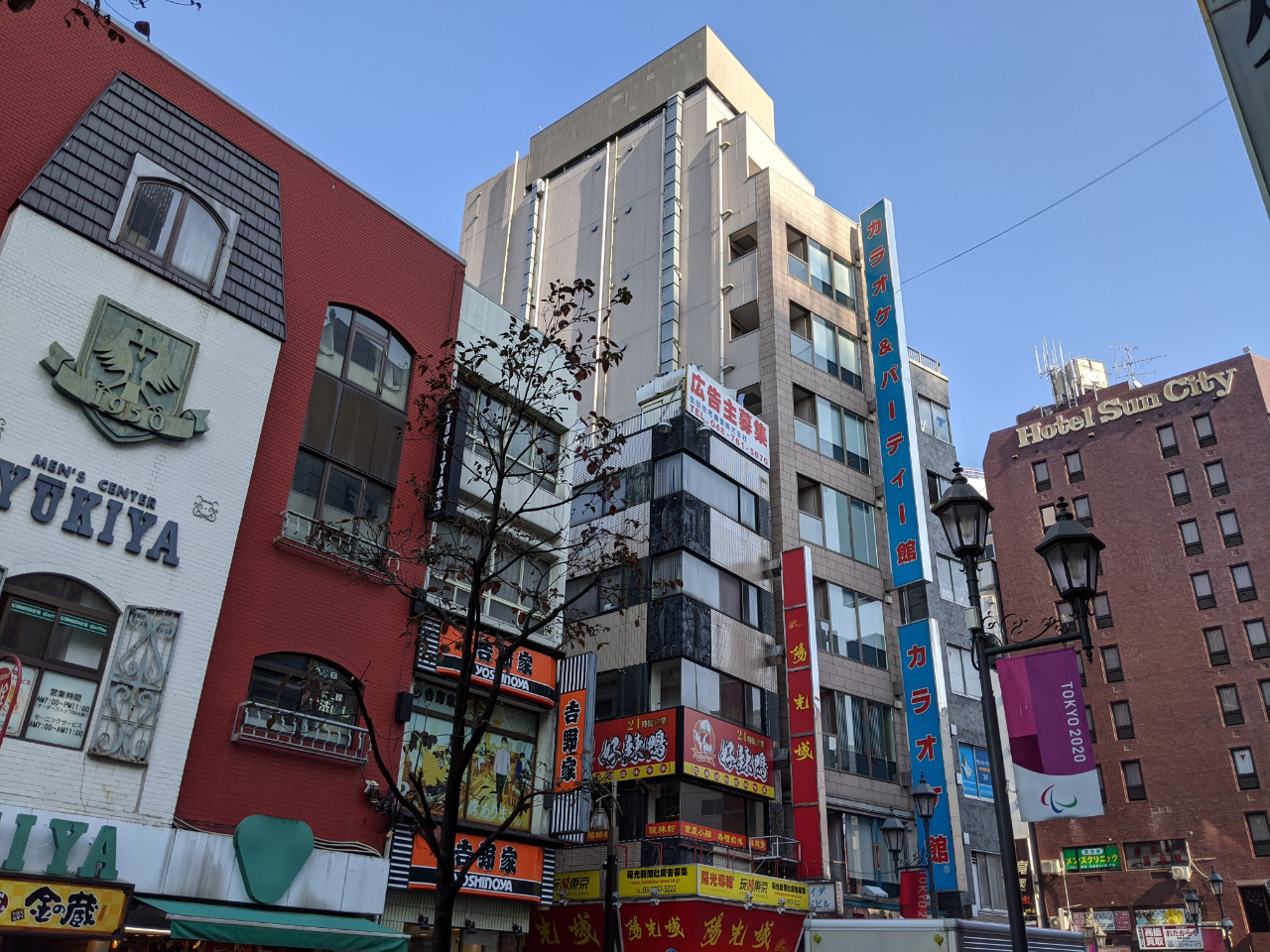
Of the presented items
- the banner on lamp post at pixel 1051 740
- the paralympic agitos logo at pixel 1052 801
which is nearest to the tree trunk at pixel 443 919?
the banner on lamp post at pixel 1051 740

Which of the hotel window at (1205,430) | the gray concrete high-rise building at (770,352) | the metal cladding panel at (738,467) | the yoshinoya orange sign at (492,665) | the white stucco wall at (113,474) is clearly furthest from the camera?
the hotel window at (1205,430)

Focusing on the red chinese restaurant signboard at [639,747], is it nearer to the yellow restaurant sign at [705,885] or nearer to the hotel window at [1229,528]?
the yellow restaurant sign at [705,885]

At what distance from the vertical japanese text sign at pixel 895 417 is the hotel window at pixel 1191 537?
1307 inches

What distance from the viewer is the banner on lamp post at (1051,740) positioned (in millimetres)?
11289

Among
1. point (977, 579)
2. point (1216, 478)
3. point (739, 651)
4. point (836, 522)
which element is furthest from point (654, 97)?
point (977, 579)

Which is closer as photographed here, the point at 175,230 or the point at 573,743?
the point at 175,230

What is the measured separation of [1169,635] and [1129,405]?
56.2 ft

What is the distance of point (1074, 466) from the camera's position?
70.7m

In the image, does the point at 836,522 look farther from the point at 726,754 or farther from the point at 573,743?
the point at 573,743

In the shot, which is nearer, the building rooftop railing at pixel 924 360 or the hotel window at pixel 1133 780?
the building rooftop railing at pixel 924 360

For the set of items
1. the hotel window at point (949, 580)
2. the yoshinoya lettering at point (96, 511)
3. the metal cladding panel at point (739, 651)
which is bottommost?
the yoshinoya lettering at point (96, 511)

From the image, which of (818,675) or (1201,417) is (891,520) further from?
(1201,417)

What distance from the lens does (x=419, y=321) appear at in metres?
24.4

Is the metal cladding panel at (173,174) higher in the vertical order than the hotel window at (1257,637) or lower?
lower
